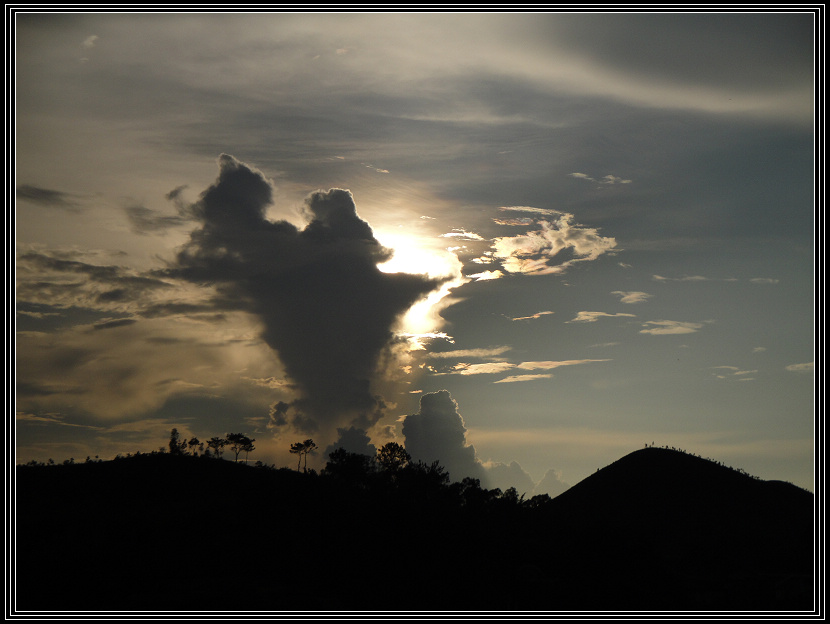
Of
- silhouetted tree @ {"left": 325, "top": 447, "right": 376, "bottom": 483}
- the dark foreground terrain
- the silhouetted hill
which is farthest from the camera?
silhouetted tree @ {"left": 325, "top": 447, "right": 376, "bottom": 483}

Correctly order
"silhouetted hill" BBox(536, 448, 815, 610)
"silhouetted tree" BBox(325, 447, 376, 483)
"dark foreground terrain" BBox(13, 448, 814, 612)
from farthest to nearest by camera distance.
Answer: "silhouetted tree" BBox(325, 447, 376, 483), "silhouetted hill" BBox(536, 448, 815, 610), "dark foreground terrain" BBox(13, 448, 814, 612)

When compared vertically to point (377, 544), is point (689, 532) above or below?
below

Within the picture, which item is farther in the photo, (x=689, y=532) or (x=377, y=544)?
(x=689, y=532)

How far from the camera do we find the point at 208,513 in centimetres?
8719

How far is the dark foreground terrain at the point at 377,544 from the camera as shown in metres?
59.6

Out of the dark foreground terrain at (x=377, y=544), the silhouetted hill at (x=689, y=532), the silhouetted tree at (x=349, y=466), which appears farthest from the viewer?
the silhouetted tree at (x=349, y=466)

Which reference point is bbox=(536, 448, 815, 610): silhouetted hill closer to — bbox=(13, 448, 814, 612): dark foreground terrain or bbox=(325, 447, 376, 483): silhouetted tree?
bbox=(13, 448, 814, 612): dark foreground terrain

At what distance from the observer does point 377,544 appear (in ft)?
234

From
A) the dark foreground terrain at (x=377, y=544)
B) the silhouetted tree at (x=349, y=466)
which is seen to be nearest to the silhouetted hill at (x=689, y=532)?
the dark foreground terrain at (x=377, y=544)

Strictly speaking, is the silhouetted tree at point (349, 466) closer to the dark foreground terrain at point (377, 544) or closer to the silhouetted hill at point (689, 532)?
the dark foreground terrain at point (377, 544)

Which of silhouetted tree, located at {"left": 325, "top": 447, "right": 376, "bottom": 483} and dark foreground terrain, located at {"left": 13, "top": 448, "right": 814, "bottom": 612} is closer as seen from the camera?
dark foreground terrain, located at {"left": 13, "top": 448, "right": 814, "bottom": 612}

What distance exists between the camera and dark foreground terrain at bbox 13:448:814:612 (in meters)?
59.6

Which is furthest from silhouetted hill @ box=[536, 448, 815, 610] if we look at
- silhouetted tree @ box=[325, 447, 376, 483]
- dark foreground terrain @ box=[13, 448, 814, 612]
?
A: silhouetted tree @ box=[325, 447, 376, 483]
